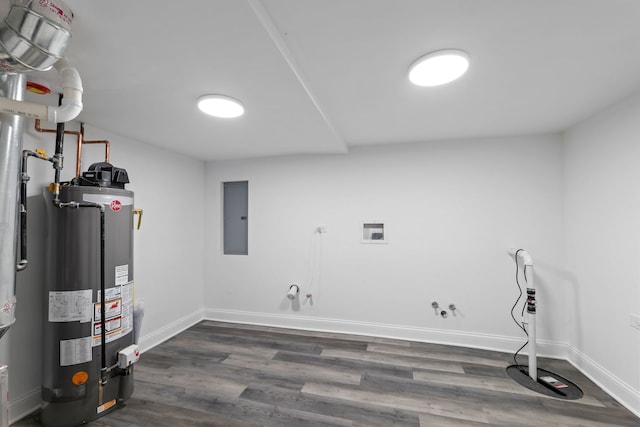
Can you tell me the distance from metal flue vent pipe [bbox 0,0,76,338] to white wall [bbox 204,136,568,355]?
221 centimetres

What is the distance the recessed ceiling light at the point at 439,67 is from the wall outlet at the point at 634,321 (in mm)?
2069

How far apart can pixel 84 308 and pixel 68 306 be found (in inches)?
3.3

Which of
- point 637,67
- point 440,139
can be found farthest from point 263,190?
point 637,67

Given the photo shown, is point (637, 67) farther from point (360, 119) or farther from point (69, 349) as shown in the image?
point (69, 349)

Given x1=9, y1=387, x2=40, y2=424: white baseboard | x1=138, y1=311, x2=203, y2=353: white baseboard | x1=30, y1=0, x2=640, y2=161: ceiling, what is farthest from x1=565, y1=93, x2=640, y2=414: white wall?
x1=9, y1=387, x2=40, y2=424: white baseboard

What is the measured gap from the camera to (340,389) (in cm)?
200

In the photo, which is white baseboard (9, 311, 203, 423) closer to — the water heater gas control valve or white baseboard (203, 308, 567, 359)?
white baseboard (203, 308, 567, 359)

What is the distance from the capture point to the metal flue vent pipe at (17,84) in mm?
924

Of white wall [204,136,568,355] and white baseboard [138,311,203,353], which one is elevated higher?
white wall [204,136,568,355]

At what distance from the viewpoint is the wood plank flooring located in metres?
1.69

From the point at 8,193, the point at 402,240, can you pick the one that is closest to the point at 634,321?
the point at 402,240

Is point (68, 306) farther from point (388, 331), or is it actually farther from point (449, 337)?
point (449, 337)

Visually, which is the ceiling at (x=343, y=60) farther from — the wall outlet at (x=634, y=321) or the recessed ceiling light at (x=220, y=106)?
the wall outlet at (x=634, y=321)

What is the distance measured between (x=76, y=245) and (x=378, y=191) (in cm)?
272
